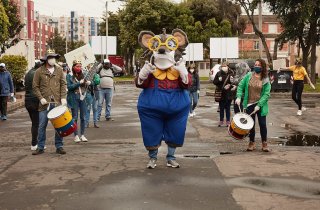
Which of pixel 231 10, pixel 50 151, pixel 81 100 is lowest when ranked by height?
pixel 50 151

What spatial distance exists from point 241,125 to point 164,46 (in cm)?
220

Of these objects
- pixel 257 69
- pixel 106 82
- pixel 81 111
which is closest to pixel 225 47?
pixel 106 82

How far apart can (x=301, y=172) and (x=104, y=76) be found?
8003mm

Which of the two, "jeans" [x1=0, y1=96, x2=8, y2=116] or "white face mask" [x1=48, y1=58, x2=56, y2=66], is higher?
"white face mask" [x1=48, y1=58, x2=56, y2=66]

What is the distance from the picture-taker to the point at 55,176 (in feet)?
24.6

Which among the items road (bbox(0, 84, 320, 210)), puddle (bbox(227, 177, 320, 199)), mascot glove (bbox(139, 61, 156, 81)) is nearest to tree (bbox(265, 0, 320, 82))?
road (bbox(0, 84, 320, 210))

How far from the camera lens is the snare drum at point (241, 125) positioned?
30.1 ft

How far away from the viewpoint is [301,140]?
1118cm

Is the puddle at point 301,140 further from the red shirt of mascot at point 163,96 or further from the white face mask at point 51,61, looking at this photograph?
the white face mask at point 51,61

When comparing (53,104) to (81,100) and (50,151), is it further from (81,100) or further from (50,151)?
(81,100)

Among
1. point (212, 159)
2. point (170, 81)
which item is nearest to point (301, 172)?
point (212, 159)

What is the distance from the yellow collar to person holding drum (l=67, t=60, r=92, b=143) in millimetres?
3437

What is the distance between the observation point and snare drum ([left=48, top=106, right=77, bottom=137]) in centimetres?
883

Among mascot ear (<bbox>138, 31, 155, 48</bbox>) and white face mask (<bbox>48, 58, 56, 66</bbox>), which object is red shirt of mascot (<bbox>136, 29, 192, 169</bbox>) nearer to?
mascot ear (<bbox>138, 31, 155, 48</bbox>)
